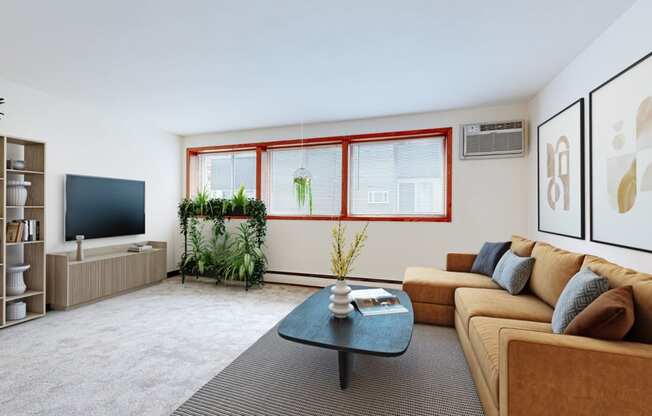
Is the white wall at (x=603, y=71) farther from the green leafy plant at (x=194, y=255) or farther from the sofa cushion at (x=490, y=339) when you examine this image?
Result: the green leafy plant at (x=194, y=255)

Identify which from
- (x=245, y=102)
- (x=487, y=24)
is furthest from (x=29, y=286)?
(x=487, y=24)

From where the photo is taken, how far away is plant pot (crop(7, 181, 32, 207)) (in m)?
3.21

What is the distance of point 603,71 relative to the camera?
2428 mm

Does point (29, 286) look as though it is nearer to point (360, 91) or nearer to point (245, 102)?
point (245, 102)

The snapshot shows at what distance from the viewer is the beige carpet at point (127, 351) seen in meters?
1.97

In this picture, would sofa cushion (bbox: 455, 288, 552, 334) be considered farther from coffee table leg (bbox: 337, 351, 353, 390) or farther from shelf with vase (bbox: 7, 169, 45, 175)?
shelf with vase (bbox: 7, 169, 45, 175)

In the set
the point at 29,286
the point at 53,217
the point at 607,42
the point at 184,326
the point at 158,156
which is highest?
the point at 607,42

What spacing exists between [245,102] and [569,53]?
339 cm

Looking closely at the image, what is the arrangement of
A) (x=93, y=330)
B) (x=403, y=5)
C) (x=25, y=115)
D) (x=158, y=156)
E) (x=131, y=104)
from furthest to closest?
(x=158, y=156), (x=131, y=104), (x=25, y=115), (x=93, y=330), (x=403, y=5)

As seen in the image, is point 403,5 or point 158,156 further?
point 158,156

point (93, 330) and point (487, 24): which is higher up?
point (487, 24)

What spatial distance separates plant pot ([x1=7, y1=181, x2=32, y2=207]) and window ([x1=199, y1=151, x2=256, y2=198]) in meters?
2.64

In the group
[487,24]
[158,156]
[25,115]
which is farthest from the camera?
[158,156]

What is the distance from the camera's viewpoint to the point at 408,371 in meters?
2.31
